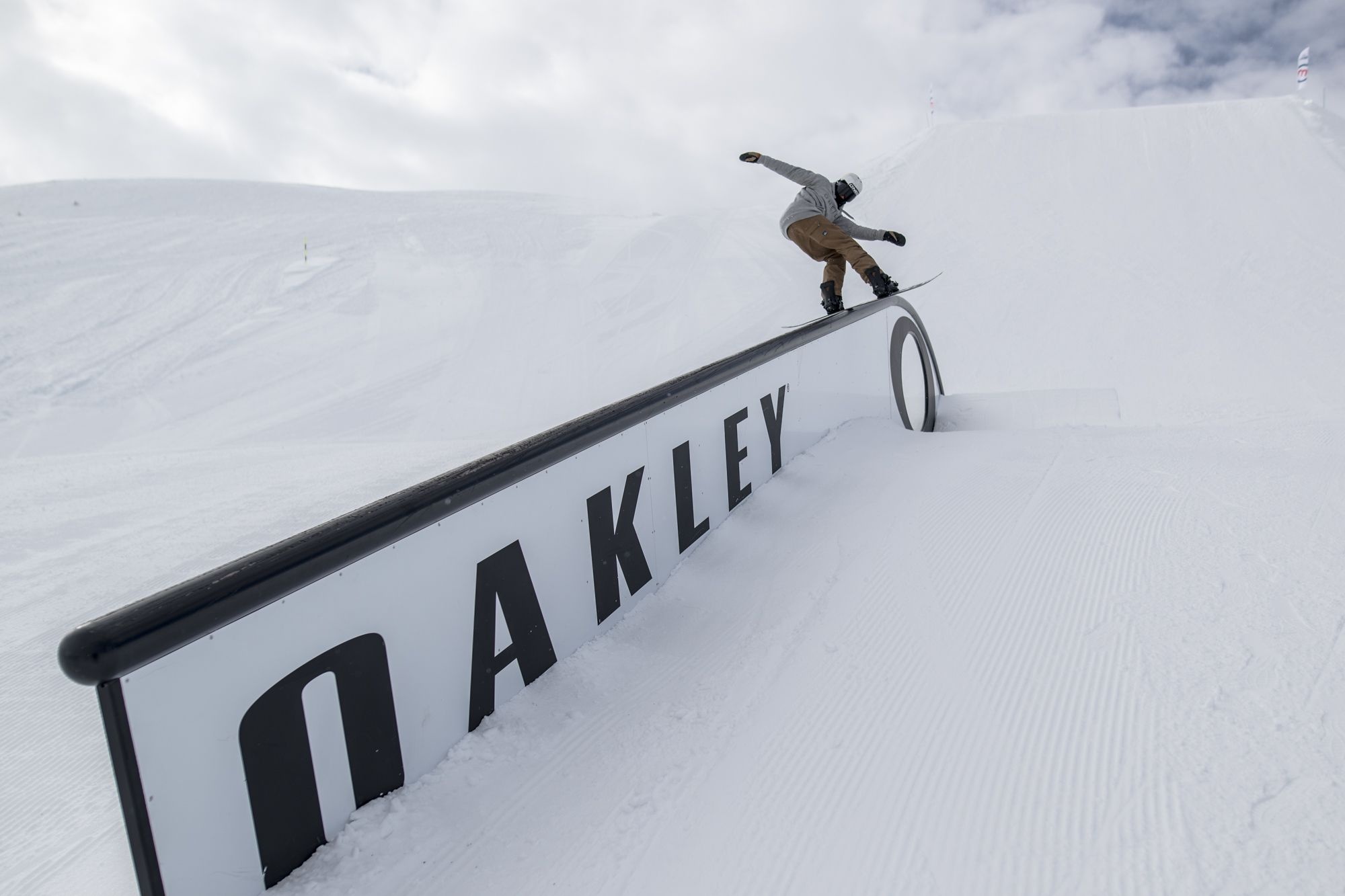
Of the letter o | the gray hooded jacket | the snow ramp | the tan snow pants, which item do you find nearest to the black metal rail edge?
the snow ramp

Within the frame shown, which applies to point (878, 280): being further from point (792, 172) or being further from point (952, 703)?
point (952, 703)

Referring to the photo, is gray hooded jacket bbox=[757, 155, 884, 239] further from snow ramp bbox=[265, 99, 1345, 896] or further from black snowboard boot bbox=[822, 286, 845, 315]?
snow ramp bbox=[265, 99, 1345, 896]

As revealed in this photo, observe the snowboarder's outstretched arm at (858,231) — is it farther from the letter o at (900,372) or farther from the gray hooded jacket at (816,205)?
the letter o at (900,372)

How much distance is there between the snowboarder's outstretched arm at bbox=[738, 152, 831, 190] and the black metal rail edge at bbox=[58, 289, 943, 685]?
14.1 ft

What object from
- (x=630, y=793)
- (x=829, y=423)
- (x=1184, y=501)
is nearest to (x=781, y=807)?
(x=630, y=793)

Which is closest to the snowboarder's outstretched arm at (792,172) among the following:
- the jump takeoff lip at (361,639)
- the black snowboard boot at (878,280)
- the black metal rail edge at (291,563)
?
the black snowboard boot at (878,280)

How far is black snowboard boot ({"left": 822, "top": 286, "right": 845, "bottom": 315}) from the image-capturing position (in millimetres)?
7090

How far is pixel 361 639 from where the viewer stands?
1766 mm

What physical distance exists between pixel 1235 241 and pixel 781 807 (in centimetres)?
1657

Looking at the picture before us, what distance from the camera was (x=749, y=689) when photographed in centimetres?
221

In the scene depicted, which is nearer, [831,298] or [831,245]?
[831,245]

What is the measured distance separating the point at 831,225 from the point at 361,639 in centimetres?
596

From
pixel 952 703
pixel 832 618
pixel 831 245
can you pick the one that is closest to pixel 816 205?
pixel 831 245

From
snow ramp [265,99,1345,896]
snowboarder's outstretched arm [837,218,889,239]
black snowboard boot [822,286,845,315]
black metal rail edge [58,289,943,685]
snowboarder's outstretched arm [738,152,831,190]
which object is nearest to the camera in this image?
black metal rail edge [58,289,943,685]
